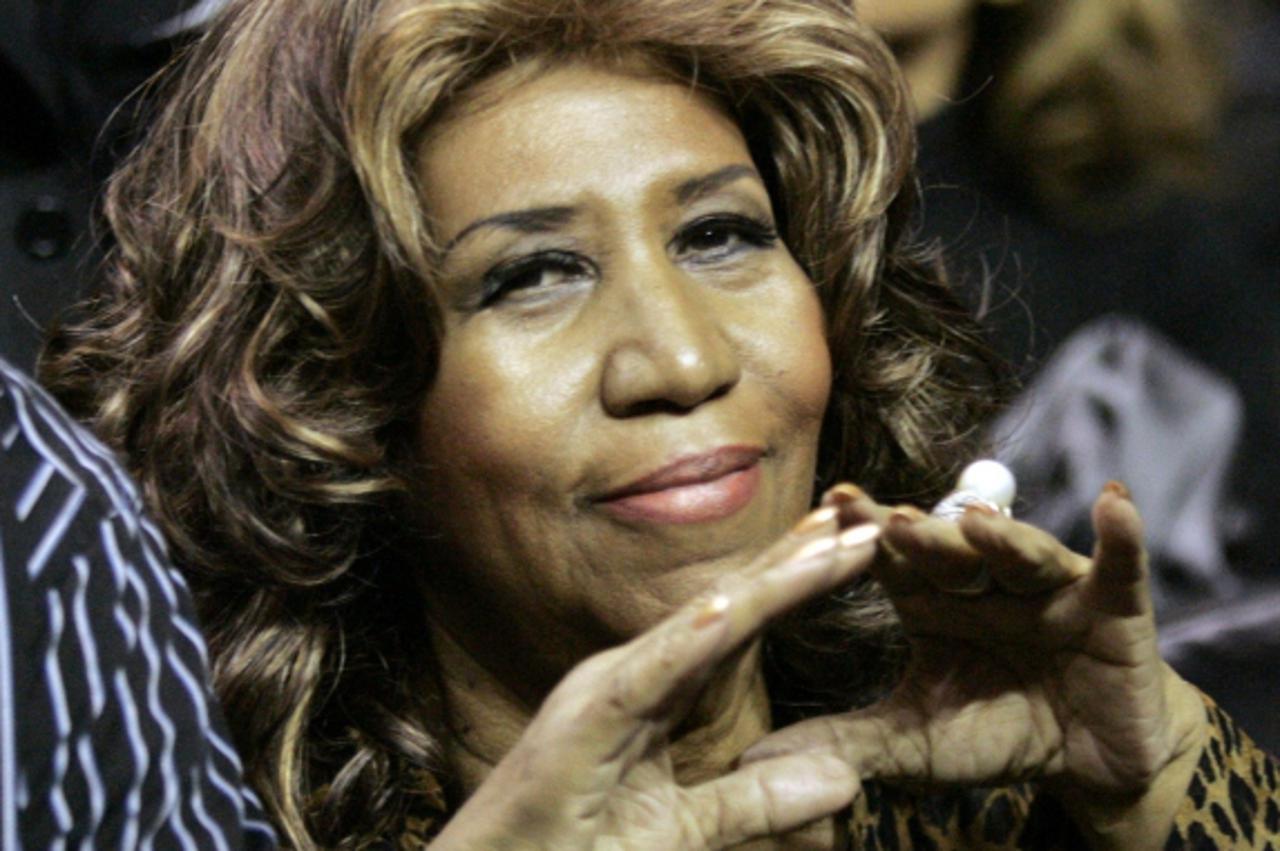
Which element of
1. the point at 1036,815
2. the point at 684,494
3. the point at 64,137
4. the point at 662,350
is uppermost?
the point at 64,137

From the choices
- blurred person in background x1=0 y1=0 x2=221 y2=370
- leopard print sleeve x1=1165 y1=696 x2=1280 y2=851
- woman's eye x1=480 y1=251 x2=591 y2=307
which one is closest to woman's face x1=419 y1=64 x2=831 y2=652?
woman's eye x1=480 y1=251 x2=591 y2=307

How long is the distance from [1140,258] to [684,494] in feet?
3.26

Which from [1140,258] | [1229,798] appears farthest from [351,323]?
[1140,258]

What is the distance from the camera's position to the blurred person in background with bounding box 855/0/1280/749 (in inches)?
88.0

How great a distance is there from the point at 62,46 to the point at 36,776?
127cm

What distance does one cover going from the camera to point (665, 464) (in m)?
1.49

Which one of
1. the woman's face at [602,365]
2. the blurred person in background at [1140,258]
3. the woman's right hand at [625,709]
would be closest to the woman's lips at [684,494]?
the woman's face at [602,365]

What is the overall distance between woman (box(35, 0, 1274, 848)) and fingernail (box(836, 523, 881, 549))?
78 mm

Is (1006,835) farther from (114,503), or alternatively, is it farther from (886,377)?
(114,503)

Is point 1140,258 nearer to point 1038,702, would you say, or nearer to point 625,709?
point 1038,702

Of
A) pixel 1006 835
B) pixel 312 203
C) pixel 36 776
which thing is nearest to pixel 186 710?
pixel 36 776

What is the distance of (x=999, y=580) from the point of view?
4.76 feet

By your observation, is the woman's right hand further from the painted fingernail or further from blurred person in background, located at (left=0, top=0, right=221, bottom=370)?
blurred person in background, located at (left=0, top=0, right=221, bottom=370)

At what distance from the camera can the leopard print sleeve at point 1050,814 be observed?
156 centimetres
